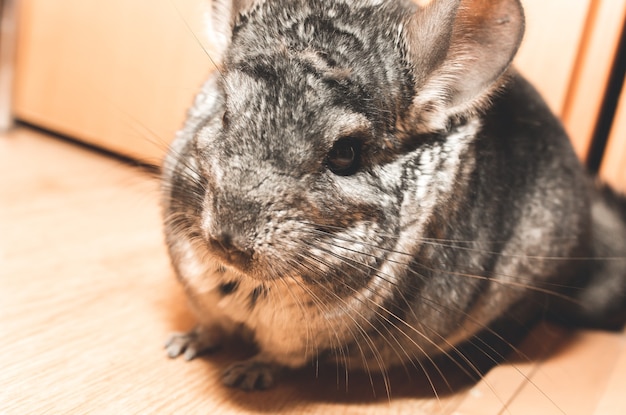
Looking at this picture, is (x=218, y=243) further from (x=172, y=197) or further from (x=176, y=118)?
(x=176, y=118)

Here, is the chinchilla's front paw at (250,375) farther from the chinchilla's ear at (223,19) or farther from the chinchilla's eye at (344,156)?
the chinchilla's ear at (223,19)

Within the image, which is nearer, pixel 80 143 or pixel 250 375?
pixel 250 375

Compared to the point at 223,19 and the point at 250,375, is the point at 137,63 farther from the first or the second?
the point at 250,375

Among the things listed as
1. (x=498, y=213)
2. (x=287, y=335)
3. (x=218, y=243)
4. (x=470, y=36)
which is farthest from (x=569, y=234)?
(x=218, y=243)

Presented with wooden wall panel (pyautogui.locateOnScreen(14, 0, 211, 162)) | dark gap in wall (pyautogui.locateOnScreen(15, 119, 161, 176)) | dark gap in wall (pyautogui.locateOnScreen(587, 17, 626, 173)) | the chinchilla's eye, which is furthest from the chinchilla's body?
dark gap in wall (pyautogui.locateOnScreen(15, 119, 161, 176))

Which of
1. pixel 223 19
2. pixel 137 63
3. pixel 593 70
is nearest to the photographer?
pixel 223 19

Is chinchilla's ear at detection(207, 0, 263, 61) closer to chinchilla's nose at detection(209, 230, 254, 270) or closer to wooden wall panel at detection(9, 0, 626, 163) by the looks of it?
chinchilla's nose at detection(209, 230, 254, 270)

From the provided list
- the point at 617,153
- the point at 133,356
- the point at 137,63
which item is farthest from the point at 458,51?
the point at 137,63
